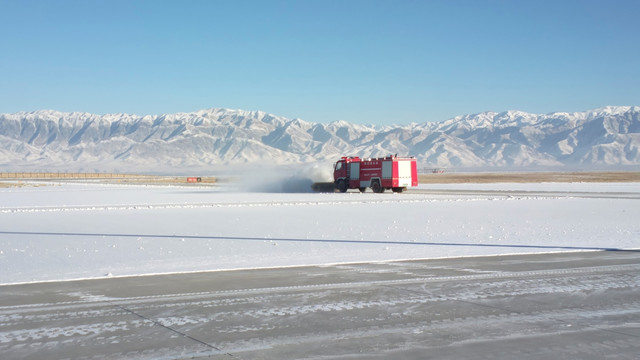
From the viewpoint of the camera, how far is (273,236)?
20641 mm

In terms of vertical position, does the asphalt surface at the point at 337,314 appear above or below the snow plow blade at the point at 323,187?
above

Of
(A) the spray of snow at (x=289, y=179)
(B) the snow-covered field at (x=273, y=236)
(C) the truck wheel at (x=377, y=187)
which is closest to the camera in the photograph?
(B) the snow-covered field at (x=273, y=236)

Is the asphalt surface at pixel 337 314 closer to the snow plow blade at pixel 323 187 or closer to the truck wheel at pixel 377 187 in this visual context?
the truck wheel at pixel 377 187

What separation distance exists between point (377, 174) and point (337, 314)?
43173 mm

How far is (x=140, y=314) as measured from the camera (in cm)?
968

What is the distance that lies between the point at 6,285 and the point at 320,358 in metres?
7.28

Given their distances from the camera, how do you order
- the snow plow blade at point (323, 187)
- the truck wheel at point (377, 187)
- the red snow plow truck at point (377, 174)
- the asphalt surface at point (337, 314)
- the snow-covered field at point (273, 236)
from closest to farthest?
the asphalt surface at point (337, 314)
the snow-covered field at point (273, 236)
the red snow plow truck at point (377, 174)
the truck wheel at point (377, 187)
the snow plow blade at point (323, 187)

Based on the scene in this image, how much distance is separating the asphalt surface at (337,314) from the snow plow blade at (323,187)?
1649 inches

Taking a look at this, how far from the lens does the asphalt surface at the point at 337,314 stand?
7742 millimetres

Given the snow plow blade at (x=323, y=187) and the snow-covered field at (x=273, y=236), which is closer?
the snow-covered field at (x=273, y=236)

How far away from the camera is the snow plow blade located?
55.9m

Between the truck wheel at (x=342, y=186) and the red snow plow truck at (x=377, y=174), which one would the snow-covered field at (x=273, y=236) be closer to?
the red snow plow truck at (x=377, y=174)

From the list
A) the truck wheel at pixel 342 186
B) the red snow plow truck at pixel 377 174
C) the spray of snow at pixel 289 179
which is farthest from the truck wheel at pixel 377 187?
the spray of snow at pixel 289 179

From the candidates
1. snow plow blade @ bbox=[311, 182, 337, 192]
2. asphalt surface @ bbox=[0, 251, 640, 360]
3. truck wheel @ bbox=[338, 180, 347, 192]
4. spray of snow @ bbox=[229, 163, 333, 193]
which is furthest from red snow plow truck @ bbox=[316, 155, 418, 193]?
asphalt surface @ bbox=[0, 251, 640, 360]
